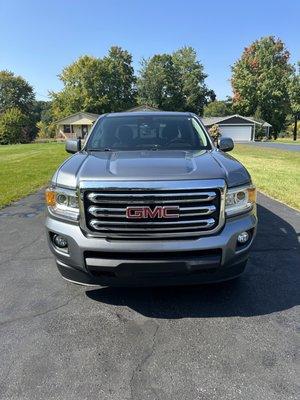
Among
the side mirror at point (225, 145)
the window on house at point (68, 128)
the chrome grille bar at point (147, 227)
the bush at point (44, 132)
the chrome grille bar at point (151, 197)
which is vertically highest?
the side mirror at point (225, 145)

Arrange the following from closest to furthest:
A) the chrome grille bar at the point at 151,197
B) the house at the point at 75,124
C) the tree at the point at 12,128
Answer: the chrome grille bar at the point at 151,197, the tree at the point at 12,128, the house at the point at 75,124

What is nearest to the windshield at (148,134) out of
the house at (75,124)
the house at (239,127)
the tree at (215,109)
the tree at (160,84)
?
the house at (239,127)

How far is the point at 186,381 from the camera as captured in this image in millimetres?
2754

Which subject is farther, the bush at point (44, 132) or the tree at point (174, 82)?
the bush at point (44, 132)

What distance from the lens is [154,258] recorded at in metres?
3.36

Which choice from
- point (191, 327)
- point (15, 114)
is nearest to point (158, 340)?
point (191, 327)

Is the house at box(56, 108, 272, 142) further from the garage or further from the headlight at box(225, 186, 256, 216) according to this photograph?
the headlight at box(225, 186, 256, 216)

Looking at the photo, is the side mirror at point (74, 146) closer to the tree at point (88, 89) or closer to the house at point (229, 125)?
the house at point (229, 125)

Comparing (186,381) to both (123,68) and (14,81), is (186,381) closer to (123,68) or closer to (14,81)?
(123,68)

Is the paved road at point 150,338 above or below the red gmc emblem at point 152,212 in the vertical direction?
below

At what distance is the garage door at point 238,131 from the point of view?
217 feet

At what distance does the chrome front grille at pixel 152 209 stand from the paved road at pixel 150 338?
31.2 inches

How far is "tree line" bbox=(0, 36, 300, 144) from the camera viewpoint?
234 ft

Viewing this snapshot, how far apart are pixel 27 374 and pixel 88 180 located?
5.02 feet
